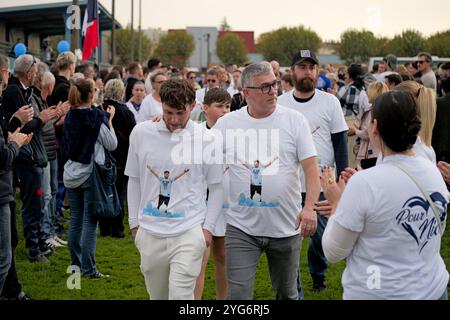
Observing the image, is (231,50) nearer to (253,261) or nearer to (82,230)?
(82,230)

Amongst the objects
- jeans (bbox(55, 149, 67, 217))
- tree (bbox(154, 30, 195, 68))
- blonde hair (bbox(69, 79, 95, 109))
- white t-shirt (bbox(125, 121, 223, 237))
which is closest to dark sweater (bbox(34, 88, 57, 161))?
blonde hair (bbox(69, 79, 95, 109))

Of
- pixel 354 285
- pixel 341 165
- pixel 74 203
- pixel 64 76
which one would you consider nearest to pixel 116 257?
pixel 74 203

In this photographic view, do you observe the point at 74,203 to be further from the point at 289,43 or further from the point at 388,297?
the point at 289,43

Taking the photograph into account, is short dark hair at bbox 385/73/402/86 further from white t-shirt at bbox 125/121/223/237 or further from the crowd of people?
white t-shirt at bbox 125/121/223/237

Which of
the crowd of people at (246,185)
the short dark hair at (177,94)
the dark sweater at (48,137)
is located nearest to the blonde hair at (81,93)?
the crowd of people at (246,185)

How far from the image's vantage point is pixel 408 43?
254ft

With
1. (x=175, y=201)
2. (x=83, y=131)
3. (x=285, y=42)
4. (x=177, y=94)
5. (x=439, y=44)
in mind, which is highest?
(x=285, y=42)

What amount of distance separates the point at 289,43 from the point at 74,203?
95774 millimetres

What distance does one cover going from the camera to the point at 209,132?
4.98 meters

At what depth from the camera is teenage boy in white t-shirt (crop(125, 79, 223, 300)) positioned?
469 centimetres

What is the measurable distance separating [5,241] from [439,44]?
212 ft

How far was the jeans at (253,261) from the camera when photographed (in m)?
4.94

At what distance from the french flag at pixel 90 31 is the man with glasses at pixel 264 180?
1104cm

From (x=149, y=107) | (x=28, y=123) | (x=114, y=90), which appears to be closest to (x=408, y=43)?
(x=149, y=107)
